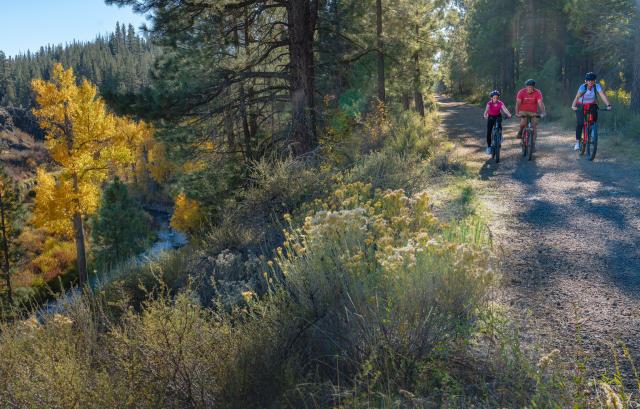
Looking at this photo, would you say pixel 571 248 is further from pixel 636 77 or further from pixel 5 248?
pixel 5 248

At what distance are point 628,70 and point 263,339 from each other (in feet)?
104

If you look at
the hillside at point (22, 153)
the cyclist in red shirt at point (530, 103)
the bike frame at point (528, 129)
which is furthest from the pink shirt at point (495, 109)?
the hillside at point (22, 153)

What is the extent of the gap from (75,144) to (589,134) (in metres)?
21.6

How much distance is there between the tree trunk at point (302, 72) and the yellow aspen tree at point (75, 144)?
15.2 metres

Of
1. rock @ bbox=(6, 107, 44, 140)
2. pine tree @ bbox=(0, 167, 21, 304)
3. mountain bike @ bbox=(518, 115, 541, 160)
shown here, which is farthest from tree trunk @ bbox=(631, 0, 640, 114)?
rock @ bbox=(6, 107, 44, 140)

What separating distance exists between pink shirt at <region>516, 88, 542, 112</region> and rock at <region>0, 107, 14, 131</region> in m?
115

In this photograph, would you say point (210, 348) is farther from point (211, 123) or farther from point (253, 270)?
point (211, 123)

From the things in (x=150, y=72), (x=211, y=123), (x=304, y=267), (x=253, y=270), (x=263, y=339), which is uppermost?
(x=150, y=72)

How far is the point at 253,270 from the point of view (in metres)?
6.16

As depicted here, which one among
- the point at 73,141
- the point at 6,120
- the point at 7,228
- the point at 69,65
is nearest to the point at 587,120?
the point at 73,141

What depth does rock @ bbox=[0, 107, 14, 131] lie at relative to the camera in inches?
4065

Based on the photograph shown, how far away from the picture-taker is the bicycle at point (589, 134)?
35.4 ft

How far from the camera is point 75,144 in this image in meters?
23.3

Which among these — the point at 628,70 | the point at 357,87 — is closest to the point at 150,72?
the point at 357,87
